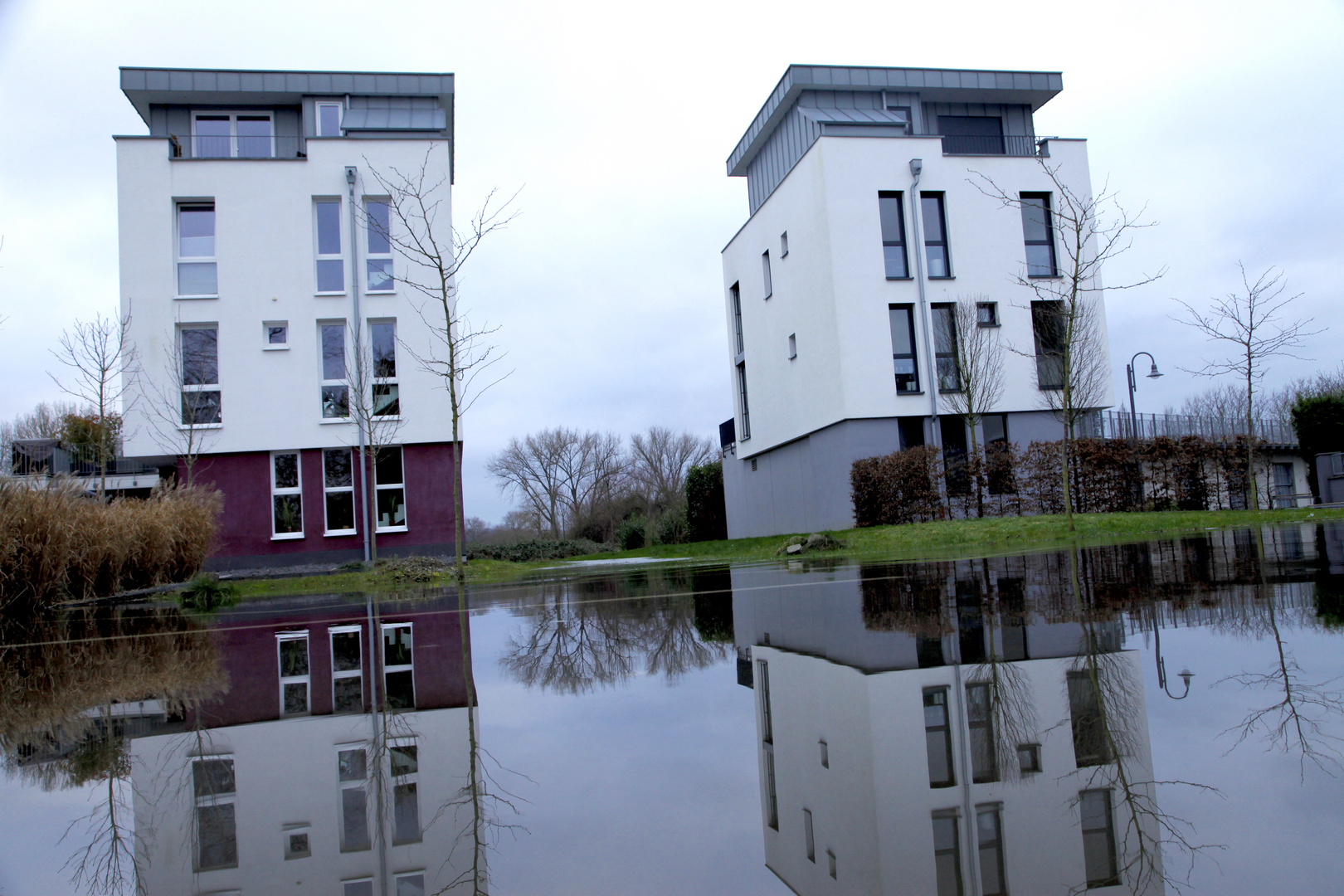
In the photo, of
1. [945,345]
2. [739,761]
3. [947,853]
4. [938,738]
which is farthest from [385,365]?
[947,853]

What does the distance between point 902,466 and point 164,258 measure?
19629mm

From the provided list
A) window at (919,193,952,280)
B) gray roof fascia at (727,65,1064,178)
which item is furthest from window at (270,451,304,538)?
gray roof fascia at (727,65,1064,178)

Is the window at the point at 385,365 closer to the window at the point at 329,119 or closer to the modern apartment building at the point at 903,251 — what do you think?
the window at the point at 329,119

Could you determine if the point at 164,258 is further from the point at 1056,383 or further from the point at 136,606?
the point at 1056,383

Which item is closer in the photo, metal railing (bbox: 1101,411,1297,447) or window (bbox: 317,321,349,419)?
window (bbox: 317,321,349,419)

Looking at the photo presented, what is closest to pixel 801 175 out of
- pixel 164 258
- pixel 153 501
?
pixel 164 258

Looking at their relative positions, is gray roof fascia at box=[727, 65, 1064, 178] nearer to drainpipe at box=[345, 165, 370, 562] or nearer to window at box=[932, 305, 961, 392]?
window at box=[932, 305, 961, 392]

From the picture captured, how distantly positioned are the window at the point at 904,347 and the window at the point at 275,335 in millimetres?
16367

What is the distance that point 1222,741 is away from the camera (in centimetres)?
215

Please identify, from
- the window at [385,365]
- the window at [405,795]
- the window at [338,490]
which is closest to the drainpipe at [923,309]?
the window at [385,365]

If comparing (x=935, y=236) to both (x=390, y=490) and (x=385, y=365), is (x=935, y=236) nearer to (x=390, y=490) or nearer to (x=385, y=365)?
(x=385, y=365)

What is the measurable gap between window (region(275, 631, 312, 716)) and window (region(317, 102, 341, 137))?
21.5 meters

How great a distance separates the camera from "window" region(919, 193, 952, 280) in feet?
77.9

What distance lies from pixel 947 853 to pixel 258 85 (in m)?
27.0
